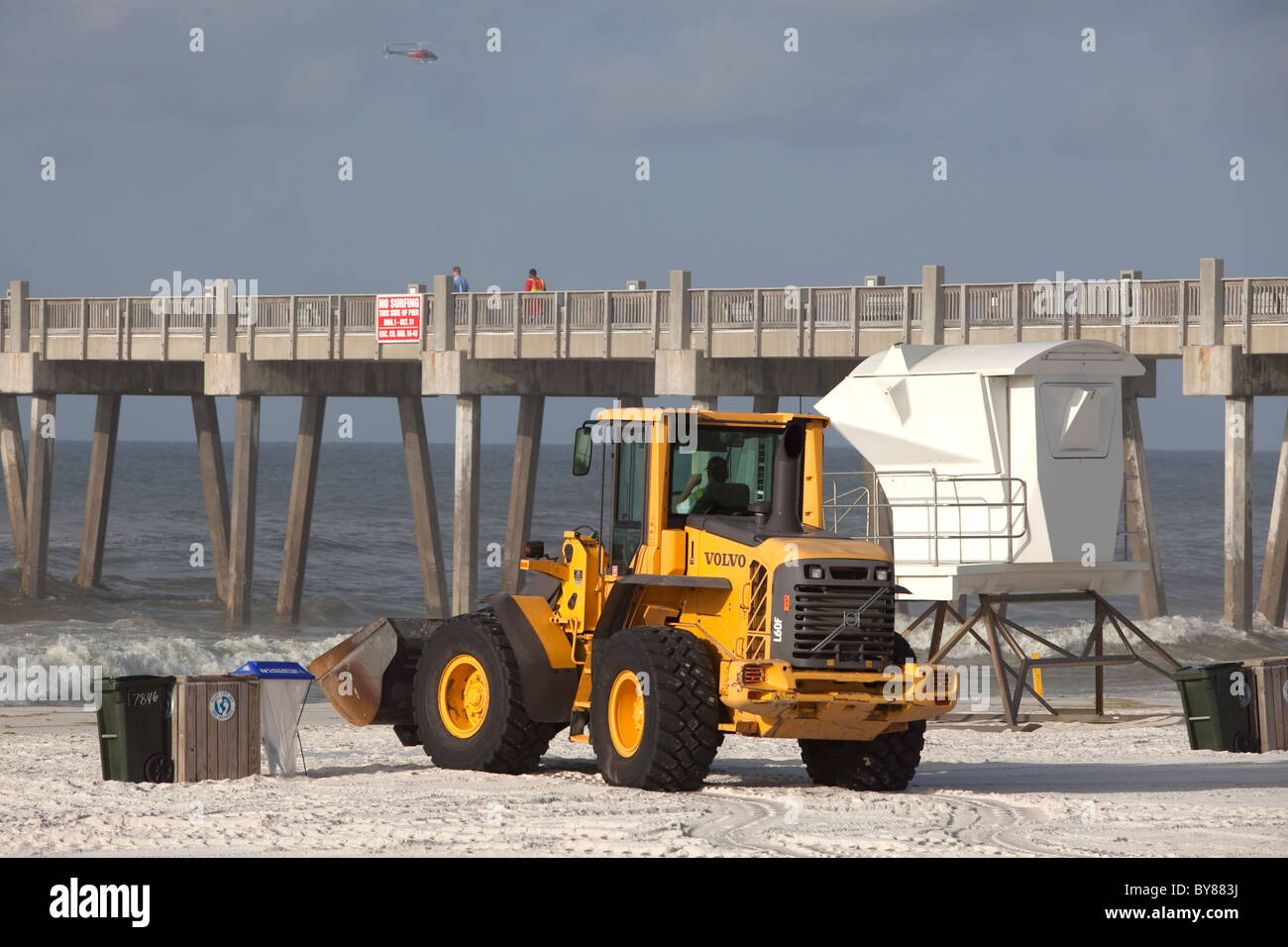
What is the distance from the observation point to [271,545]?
253ft

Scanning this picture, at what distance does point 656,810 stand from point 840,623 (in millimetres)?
1870

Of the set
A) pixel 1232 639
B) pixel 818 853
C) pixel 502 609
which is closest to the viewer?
pixel 818 853

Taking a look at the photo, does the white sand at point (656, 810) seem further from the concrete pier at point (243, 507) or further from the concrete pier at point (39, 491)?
the concrete pier at point (39, 491)

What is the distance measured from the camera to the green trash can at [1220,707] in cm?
1721

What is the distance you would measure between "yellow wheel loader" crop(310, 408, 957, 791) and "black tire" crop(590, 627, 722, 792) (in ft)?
0.04

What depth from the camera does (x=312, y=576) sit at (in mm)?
66875

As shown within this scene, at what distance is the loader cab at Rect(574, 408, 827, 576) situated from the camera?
13469mm

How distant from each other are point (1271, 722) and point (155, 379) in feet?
93.6

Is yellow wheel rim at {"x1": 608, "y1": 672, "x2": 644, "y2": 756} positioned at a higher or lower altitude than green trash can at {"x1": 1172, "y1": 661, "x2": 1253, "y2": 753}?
higher

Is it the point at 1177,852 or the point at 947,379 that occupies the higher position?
the point at 947,379

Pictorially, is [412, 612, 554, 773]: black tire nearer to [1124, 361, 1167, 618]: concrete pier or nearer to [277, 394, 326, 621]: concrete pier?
[1124, 361, 1167, 618]: concrete pier
